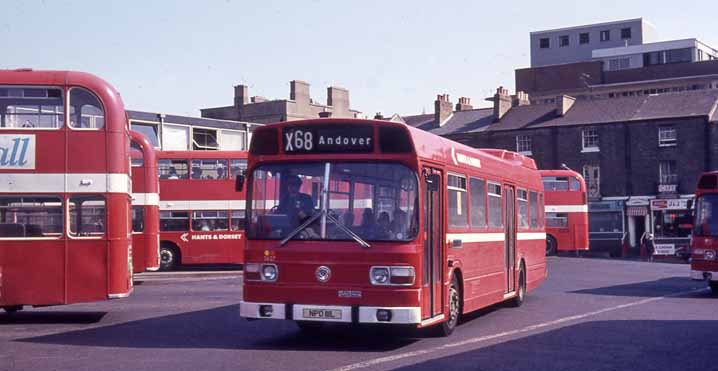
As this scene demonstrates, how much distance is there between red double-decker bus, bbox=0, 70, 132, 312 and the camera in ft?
50.0

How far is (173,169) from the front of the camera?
→ 1284 inches

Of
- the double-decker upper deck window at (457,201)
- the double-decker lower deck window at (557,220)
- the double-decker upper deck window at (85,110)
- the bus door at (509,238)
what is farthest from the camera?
the double-decker lower deck window at (557,220)

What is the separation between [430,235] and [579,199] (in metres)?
34.8

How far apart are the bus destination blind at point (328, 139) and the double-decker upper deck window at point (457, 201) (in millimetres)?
1971

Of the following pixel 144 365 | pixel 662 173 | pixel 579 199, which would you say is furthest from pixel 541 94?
pixel 144 365

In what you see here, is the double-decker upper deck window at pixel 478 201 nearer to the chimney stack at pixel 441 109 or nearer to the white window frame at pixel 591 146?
the white window frame at pixel 591 146

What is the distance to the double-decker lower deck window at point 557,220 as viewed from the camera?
46.1 meters

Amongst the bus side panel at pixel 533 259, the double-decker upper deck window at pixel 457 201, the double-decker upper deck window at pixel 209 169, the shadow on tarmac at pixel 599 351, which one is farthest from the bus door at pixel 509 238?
the double-decker upper deck window at pixel 209 169

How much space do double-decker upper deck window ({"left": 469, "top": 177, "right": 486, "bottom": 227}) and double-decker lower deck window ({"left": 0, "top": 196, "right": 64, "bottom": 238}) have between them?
659 centimetres

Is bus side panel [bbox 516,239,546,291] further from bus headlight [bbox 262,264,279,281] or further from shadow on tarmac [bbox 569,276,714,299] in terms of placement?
bus headlight [bbox 262,264,279,281]

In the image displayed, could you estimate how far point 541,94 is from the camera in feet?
281

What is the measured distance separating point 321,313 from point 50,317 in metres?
7.45

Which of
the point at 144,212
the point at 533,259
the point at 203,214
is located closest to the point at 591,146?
the point at 203,214

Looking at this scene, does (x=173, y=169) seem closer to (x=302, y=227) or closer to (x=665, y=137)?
(x=302, y=227)
